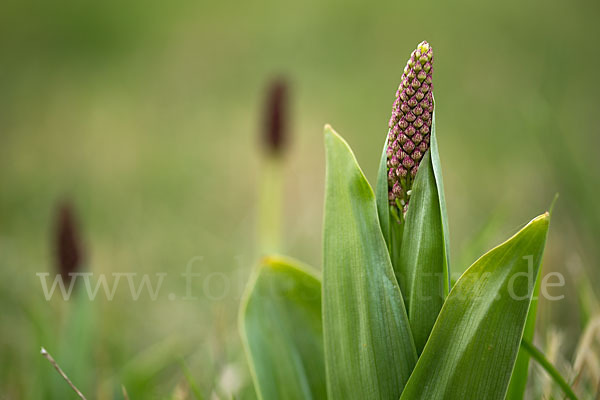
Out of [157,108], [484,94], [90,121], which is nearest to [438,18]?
[484,94]

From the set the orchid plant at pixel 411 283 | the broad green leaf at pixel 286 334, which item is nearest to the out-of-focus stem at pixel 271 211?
the broad green leaf at pixel 286 334

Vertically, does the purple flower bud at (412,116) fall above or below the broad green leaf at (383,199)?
above

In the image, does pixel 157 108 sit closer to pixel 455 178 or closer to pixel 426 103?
pixel 455 178

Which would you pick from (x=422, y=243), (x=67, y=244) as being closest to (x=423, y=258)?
(x=422, y=243)

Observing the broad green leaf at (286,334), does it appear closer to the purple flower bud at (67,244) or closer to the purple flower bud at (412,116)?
the purple flower bud at (412,116)

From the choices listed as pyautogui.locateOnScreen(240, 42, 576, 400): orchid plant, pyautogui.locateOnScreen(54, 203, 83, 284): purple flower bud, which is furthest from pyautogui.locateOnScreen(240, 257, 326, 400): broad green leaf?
pyautogui.locateOnScreen(54, 203, 83, 284): purple flower bud

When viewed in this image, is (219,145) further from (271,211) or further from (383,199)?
(383,199)

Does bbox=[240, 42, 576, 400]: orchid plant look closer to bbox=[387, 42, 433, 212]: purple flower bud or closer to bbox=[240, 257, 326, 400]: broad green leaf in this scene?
bbox=[387, 42, 433, 212]: purple flower bud
